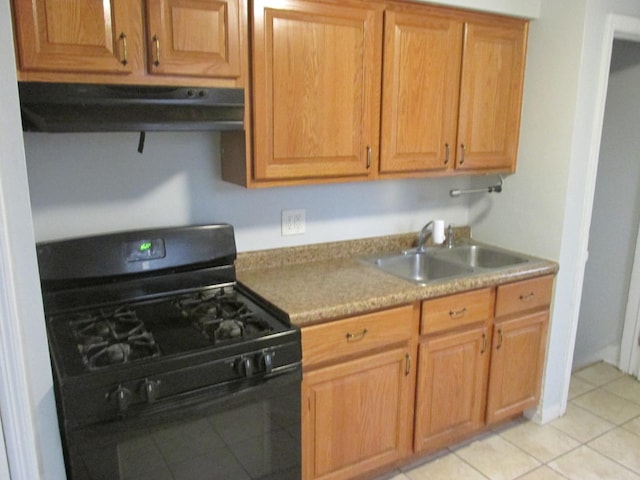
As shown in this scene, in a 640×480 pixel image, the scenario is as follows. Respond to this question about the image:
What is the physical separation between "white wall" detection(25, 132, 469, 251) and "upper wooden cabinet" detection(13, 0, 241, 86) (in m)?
0.38

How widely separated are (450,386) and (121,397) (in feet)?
4.83

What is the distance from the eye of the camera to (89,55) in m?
1.52

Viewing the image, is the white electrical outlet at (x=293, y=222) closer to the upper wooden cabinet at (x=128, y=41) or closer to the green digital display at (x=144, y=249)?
the green digital display at (x=144, y=249)

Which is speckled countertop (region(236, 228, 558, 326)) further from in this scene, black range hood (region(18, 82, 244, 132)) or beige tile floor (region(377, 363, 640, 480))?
beige tile floor (region(377, 363, 640, 480))

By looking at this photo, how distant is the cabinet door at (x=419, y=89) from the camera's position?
2113 millimetres

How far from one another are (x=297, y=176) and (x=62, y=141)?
873 mm

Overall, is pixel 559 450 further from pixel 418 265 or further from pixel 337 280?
pixel 337 280

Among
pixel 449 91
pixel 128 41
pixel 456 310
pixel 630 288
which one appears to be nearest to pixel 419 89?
pixel 449 91

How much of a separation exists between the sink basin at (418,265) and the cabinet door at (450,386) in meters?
0.37

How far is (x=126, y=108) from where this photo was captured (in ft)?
5.07

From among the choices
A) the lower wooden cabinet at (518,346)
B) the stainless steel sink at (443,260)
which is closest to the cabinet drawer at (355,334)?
the stainless steel sink at (443,260)

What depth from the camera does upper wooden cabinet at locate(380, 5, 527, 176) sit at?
2141 millimetres

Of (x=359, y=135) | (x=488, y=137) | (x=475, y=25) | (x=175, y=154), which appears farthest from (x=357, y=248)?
(x=475, y=25)

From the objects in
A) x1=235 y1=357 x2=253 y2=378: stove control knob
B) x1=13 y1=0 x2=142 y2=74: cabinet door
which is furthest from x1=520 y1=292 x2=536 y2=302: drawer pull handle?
x1=13 y1=0 x2=142 y2=74: cabinet door
